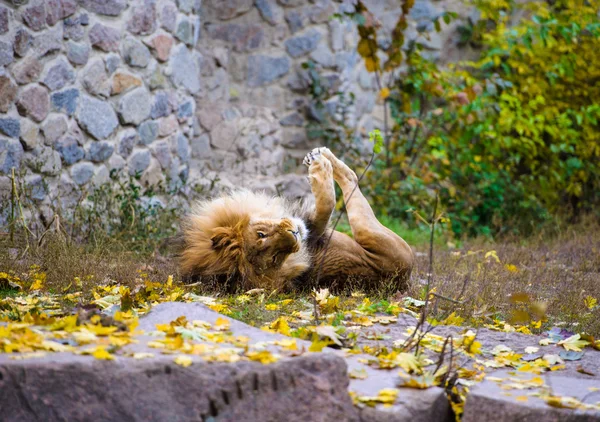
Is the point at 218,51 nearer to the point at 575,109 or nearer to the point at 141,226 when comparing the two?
the point at 141,226

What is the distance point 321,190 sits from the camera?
15.3 ft

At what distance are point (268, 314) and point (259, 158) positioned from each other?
4943mm

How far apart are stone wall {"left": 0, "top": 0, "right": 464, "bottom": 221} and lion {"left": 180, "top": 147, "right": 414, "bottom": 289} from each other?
1.74 metres

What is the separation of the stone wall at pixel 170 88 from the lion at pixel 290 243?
1737 millimetres

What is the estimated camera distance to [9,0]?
562 centimetres

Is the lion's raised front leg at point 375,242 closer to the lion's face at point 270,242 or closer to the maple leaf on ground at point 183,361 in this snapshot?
the lion's face at point 270,242

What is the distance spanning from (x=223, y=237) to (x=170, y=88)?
10.6 ft

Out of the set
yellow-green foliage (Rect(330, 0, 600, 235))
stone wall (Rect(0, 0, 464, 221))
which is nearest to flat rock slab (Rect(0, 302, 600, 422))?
stone wall (Rect(0, 0, 464, 221))

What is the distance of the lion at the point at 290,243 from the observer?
4.44 meters

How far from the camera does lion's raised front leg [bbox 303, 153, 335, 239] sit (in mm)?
4676

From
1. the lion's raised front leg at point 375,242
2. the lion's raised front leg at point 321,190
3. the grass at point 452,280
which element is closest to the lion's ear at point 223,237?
the grass at point 452,280

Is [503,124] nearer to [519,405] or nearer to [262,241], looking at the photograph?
[262,241]

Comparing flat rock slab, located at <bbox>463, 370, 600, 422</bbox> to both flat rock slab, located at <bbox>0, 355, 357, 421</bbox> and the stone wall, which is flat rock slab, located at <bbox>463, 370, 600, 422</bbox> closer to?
flat rock slab, located at <bbox>0, 355, 357, 421</bbox>

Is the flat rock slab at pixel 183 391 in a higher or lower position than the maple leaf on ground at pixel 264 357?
lower
